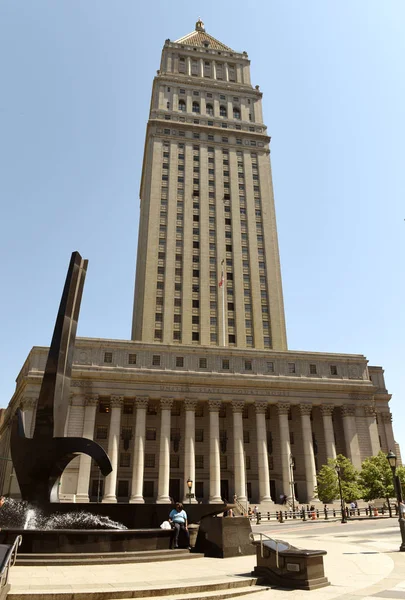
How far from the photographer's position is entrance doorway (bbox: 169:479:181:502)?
62.4 meters

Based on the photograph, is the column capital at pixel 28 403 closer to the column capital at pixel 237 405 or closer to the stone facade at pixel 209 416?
the stone facade at pixel 209 416

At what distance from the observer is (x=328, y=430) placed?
63938 mm

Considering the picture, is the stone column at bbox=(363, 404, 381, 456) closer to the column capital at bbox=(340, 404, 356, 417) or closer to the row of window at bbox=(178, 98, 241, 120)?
the column capital at bbox=(340, 404, 356, 417)

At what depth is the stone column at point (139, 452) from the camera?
5697 cm

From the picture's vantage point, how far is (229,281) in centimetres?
8194

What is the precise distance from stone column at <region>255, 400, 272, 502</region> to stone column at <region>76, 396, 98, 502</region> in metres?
22.7

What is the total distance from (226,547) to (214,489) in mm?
44804

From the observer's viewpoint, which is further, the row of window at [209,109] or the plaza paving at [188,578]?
the row of window at [209,109]

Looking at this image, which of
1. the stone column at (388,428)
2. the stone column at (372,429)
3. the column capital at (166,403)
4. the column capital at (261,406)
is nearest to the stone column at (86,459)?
the column capital at (166,403)

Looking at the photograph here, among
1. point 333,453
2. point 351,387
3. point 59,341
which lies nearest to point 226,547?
point 59,341

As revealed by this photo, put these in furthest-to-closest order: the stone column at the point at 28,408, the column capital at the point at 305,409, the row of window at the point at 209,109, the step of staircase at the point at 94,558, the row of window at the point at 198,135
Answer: the row of window at the point at 209,109
the row of window at the point at 198,135
the column capital at the point at 305,409
the stone column at the point at 28,408
the step of staircase at the point at 94,558

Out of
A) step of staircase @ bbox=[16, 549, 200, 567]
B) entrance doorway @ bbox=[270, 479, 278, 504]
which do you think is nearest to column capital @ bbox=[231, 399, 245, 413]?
entrance doorway @ bbox=[270, 479, 278, 504]

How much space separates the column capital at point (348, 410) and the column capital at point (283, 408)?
8577mm

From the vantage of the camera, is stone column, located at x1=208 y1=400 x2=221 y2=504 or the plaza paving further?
stone column, located at x1=208 y1=400 x2=221 y2=504
